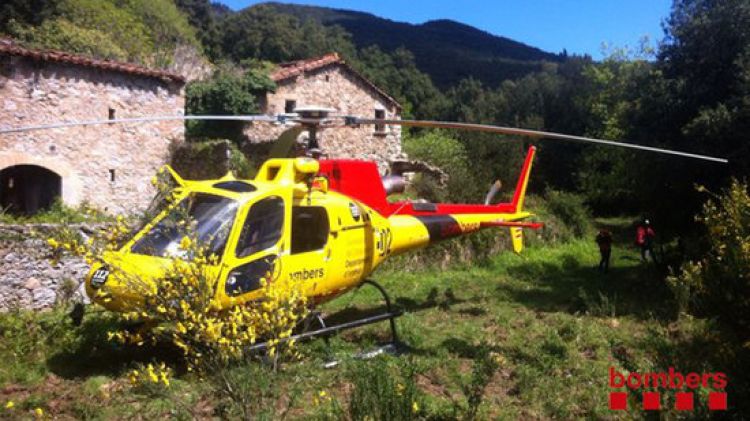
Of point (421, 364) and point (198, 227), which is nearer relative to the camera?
point (198, 227)

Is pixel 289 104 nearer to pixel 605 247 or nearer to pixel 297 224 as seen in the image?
pixel 605 247

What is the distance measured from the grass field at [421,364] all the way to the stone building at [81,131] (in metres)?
7.05

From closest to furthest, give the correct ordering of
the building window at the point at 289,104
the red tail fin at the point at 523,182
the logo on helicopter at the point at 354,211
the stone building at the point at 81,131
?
the logo on helicopter at the point at 354,211 < the red tail fin at the point at 523,182 < the stone building at the point at 81,131 < the building window at the point at 289,104

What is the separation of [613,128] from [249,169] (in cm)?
1789

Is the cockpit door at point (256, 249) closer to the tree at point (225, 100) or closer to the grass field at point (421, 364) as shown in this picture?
the grass field at point (421, 364)

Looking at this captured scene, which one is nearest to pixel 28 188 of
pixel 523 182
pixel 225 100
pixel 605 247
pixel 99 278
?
pixel 225 100

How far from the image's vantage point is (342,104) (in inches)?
899

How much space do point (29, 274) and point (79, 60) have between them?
6.98 m

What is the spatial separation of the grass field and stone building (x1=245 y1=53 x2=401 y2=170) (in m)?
10.8

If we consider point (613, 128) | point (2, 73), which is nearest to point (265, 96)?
point (2, 73)

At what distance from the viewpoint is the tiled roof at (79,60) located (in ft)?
41.9

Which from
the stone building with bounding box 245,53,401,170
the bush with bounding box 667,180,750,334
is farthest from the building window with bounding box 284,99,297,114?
the bush with bounding box 667,180,750,334

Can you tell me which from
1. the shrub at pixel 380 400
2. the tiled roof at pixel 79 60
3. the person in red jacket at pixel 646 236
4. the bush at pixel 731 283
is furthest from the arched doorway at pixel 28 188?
the person in red jacket at pixel 646 236

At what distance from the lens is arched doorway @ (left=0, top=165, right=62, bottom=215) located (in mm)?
14062
